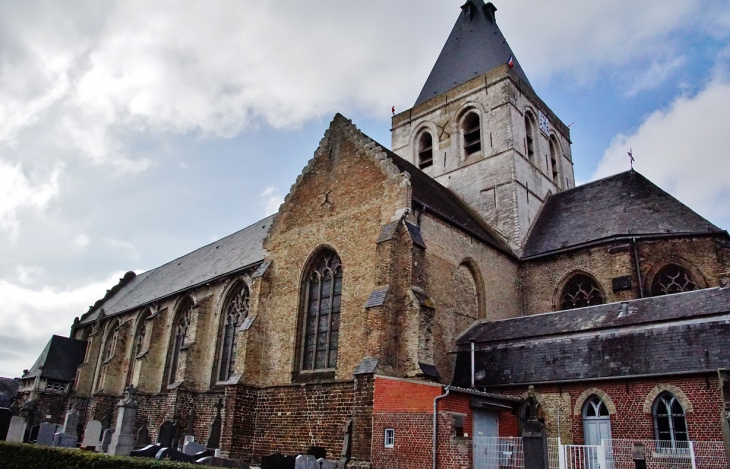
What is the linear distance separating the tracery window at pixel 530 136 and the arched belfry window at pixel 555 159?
2.08 m

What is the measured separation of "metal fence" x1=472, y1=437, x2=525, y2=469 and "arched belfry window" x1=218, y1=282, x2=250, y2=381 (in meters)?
12.3

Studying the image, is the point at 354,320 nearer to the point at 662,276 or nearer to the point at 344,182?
the point at 344,182

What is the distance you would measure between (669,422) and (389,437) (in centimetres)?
598

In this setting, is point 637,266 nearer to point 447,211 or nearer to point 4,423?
point 447,211

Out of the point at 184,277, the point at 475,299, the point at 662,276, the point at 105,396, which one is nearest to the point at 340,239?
the point at 475,299

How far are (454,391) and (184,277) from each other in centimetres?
2054

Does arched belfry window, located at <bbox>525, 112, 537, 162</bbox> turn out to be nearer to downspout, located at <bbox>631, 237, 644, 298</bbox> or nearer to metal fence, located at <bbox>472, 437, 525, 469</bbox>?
downspout, located at <bbox>631, 237, 644, 298</bbox>

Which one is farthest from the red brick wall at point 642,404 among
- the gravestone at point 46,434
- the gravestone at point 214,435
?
the gravestone at point 46,434

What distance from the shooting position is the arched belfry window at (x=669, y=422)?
11859 mm

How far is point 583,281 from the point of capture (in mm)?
19328

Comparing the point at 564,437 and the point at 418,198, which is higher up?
the point at 418,198

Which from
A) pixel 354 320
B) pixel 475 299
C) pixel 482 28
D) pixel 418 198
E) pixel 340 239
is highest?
pixel 482 28

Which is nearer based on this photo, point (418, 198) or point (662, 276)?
point (418, 198)


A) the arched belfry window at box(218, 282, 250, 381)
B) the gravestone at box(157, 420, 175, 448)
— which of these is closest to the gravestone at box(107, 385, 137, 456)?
the gravestone at box(157, 420, 175, 448)
